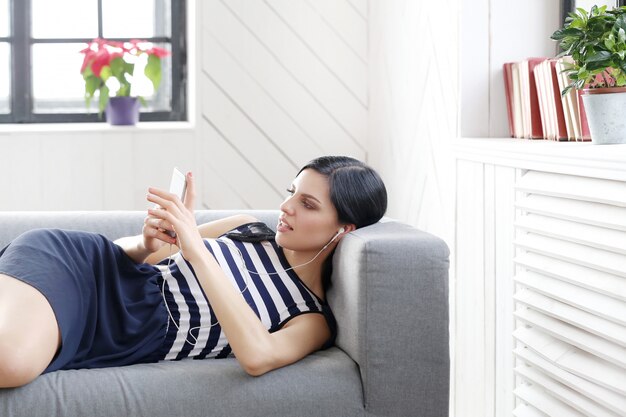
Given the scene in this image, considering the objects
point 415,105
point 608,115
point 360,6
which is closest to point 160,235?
point 608,115

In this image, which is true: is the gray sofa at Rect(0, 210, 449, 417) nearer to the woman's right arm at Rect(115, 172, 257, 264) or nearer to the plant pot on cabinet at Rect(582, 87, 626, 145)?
the woman's right arm at Rect(115, 172, 257, 264)

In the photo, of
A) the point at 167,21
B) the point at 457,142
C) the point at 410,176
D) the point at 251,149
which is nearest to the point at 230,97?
the point at 251,149

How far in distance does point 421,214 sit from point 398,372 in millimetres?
1249

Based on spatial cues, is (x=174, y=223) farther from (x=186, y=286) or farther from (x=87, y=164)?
(x=87, y=164)

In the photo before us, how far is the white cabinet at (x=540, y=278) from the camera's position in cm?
167

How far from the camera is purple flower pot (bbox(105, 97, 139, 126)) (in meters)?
3.70

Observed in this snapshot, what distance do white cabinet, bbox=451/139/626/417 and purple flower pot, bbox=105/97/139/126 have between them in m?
1.66

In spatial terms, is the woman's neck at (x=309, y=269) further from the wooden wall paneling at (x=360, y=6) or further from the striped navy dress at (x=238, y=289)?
the wooden wall paneling at (x=360, y=6)

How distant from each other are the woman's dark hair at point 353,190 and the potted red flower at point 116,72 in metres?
1.70

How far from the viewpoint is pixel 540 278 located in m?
1.98

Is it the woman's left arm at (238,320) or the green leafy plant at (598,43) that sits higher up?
the green leafy plant at (598,43)

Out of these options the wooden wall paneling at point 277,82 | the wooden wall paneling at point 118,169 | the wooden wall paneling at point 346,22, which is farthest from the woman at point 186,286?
the wooden wall paneling at point 346,22

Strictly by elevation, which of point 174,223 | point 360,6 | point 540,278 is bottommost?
point 540,278

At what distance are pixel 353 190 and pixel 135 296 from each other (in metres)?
0.59
